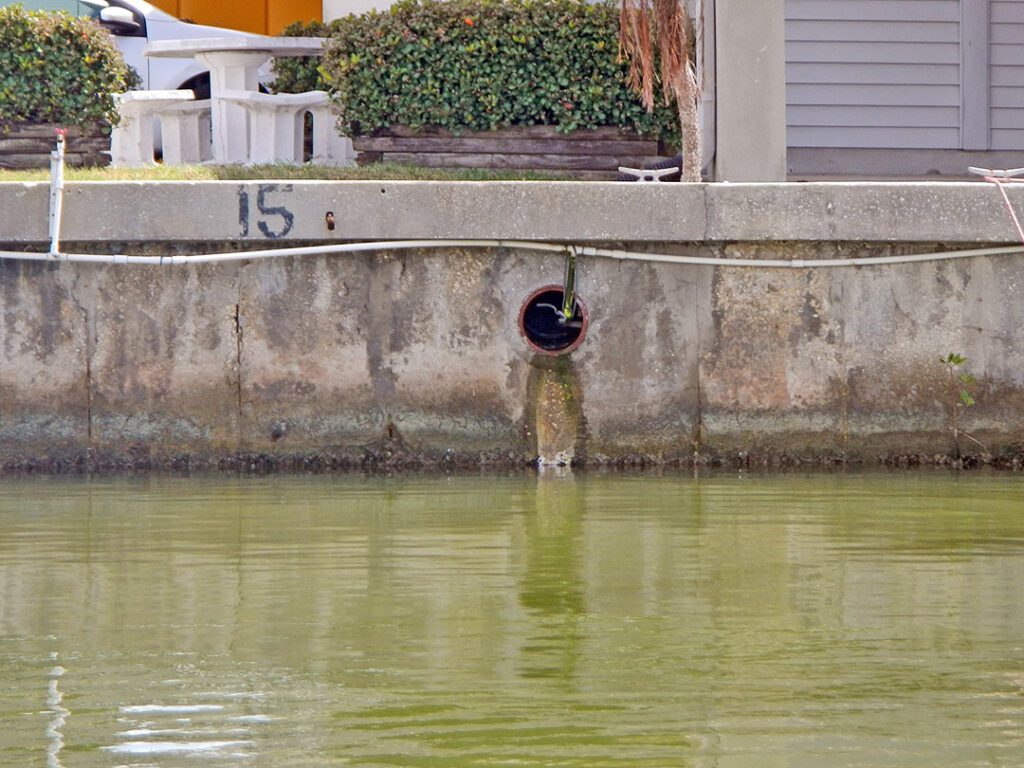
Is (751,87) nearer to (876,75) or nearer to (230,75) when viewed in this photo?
(876,75)

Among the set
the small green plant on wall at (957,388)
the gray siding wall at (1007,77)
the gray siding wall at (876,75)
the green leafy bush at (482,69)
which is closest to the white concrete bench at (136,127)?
the green leafy bush at (482,69)

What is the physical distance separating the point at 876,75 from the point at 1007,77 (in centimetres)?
99

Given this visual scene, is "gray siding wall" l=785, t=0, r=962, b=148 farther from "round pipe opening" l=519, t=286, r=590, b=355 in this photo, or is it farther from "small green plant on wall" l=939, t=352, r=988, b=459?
"round pipe opening" l=519, t=286, r=590, b=355

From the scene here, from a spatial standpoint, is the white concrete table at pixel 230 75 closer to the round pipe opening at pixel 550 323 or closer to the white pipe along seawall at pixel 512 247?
the white pipe along seawall at pixel 512 247

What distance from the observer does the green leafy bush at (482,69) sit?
10.6m

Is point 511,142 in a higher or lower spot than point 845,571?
higher

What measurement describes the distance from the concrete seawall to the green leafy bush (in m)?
2.46

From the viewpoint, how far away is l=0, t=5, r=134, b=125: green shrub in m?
11.0

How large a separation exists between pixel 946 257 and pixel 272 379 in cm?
334

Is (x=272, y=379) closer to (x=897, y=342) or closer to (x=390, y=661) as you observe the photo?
(x=897, y=342)

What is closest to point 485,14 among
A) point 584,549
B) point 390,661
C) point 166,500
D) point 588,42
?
point 588,42

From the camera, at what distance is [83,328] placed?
842cm

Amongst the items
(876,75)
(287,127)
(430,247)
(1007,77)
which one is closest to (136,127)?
(287,127)

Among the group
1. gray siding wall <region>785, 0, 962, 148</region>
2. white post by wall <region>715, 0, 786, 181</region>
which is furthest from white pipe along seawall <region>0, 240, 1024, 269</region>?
gray siding wall <region>785, 0, 962, 148</region>
